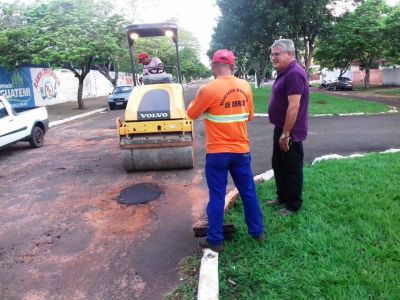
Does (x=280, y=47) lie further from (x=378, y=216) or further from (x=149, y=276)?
(x=149, y=276)

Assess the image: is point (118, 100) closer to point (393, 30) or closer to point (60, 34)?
point (60, 34)

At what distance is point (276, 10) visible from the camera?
16.9m

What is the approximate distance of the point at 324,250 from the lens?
3.62 m

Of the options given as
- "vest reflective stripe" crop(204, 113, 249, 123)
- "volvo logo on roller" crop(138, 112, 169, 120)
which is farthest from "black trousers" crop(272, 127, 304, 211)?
"volvo logo on roller" crop(138, 112, 169, 120)

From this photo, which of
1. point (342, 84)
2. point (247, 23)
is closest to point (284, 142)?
point (247, 23)

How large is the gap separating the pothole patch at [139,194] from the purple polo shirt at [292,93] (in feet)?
7.64

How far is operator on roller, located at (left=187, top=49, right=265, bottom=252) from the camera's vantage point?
3.74m

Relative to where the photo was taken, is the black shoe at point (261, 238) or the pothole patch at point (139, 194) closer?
the black shoe at point (261, 238)

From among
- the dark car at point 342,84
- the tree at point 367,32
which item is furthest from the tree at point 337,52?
the dark car at point 342,84

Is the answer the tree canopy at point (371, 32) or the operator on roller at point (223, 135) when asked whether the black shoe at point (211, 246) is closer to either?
the operator on roller at point (223, 135)

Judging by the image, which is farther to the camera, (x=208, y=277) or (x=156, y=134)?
(x=156, y=134)

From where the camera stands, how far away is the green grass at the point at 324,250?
122 inches

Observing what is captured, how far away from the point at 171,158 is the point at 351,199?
3.40m

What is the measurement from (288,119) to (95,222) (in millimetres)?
2740
